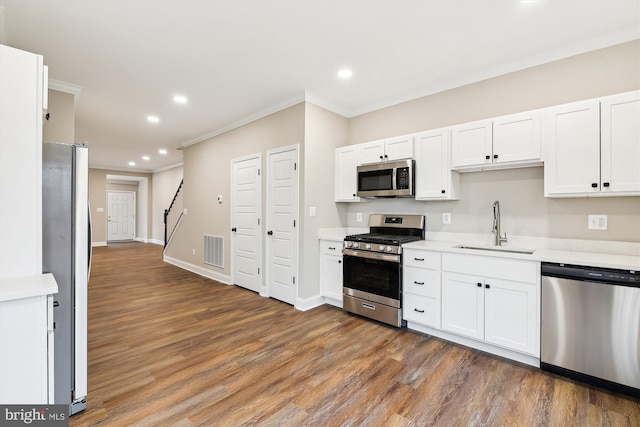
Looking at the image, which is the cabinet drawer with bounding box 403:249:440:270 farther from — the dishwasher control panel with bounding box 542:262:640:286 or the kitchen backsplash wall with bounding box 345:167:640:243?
the dishwasher control panel with bounding box 542:262:640:286

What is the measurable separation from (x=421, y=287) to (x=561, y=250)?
50.2 inches

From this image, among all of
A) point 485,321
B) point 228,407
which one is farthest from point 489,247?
point 228,407

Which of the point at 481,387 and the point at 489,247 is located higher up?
the point at 489,247

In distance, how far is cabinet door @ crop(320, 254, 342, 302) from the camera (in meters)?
3.70

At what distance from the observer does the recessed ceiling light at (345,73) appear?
3105 millimetres

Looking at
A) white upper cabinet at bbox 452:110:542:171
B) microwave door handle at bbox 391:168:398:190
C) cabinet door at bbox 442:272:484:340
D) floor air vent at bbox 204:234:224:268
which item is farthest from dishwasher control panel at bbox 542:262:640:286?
floor air vent at bbox 204:234:224:268

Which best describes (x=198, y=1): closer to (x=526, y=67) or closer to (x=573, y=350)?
(x=526, y=67)

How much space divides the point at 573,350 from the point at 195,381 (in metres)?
2.83

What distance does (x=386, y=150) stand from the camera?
11.6ft

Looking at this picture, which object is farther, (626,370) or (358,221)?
(358,221)

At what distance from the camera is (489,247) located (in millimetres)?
2938

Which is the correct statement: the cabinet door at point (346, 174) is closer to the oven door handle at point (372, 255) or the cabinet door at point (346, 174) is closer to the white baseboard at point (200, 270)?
the oven door handle at point (372, 255)

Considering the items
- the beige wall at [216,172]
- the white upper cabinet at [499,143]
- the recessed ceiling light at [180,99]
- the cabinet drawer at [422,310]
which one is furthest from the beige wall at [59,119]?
the white upper cabinet at [499,143]

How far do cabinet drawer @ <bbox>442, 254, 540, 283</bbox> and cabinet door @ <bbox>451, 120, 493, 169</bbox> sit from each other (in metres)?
0.96
